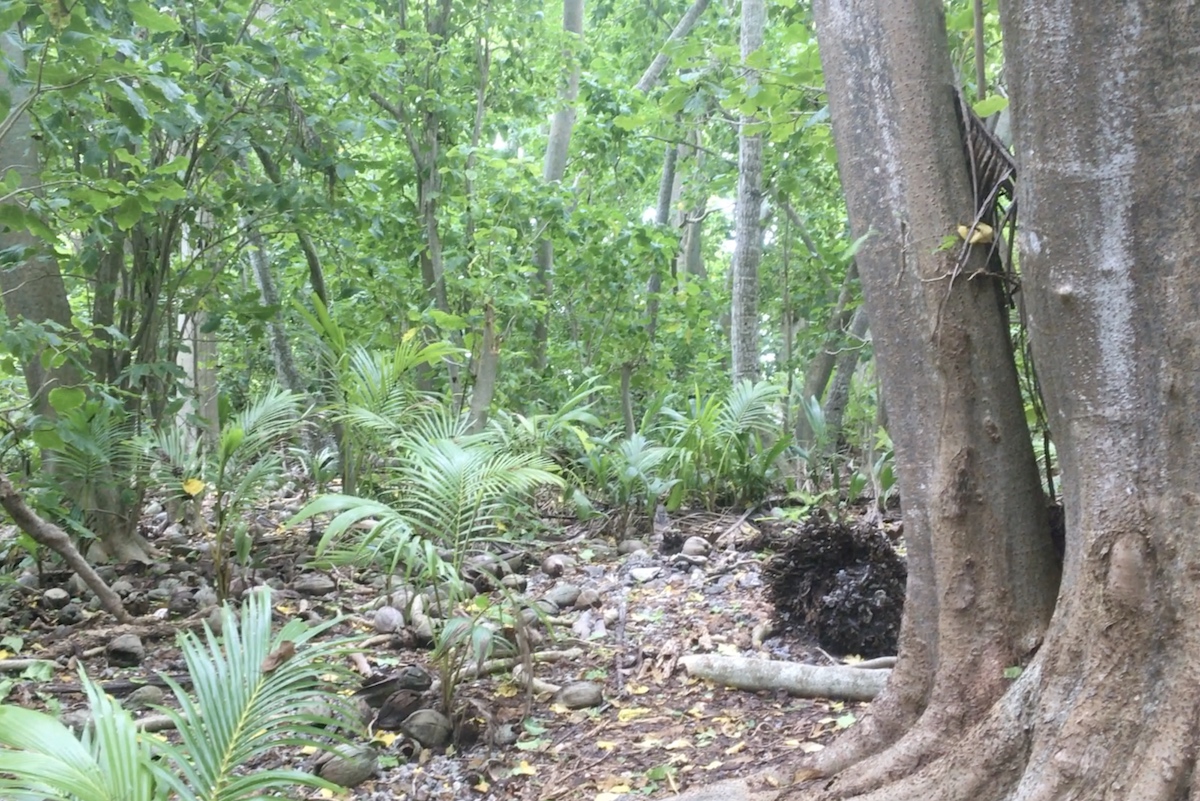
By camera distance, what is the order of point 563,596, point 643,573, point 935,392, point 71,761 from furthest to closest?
1. point 643,573
2. point 563,596
3. point 935,392
4. point 71,761

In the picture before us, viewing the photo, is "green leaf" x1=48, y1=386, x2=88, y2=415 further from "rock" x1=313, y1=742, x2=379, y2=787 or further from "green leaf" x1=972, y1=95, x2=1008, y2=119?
"green leaf" x1=972, y1=95, x2=1008, y2=119

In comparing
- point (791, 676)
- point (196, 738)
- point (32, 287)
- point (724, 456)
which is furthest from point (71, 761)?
point (724, 456)

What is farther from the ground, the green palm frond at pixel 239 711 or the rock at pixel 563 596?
the rock at pixel 563 596

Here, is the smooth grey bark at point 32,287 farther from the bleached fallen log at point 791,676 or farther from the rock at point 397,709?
the bleached fallen log at point 791,676

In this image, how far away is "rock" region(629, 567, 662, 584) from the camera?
4793 millimetres

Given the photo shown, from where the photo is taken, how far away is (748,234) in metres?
7.17

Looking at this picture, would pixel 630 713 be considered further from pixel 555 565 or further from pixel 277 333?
pixel 277 333

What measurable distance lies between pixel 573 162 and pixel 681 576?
5.04 m

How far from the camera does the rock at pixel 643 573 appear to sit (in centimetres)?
479

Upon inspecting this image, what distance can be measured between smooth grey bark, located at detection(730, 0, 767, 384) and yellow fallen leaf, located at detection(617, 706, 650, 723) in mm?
4212

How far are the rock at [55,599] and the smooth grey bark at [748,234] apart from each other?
15.8ft

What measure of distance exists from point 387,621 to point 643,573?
147 cm

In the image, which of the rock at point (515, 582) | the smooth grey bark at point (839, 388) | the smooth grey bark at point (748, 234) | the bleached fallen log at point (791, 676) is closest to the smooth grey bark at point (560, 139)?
the smooth grey bark at point (748, 234)

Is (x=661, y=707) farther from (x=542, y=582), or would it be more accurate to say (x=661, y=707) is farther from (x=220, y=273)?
(x=220, y=273)
